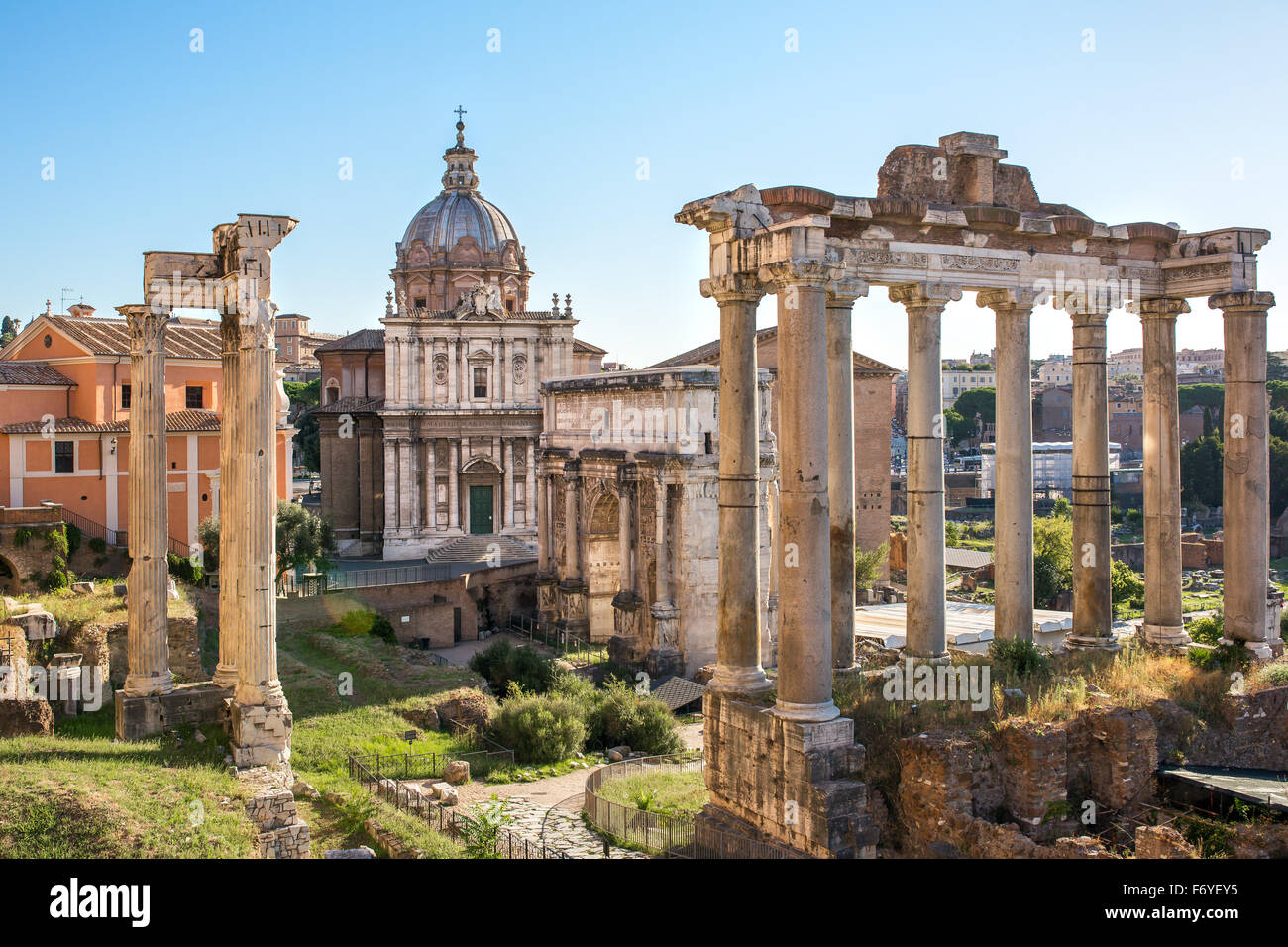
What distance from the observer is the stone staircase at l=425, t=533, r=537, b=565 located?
140 ft

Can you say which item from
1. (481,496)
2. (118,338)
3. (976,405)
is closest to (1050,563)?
(481,496)

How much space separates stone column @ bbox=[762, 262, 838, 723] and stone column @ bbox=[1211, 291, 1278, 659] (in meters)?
7.26

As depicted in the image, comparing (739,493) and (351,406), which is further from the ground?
(351,406)

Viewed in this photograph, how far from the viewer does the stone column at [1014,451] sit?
1528 cm

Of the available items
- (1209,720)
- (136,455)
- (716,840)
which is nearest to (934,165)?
(1209,720)

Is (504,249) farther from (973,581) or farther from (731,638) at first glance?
(731,638)

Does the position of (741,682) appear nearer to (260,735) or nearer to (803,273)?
(803,273)

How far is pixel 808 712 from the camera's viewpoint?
1220cm

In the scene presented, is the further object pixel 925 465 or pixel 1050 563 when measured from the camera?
pixel 1050 563

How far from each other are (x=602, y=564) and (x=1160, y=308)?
23088 millimetres

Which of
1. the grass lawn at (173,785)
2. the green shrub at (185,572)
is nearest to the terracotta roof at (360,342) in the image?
the green shrub at (185,572)

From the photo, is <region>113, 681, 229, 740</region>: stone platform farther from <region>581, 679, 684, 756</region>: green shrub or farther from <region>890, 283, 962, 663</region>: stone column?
<region>890, 283, 962, 663</region>: stone column

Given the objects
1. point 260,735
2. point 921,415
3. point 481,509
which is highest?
point 921,415
